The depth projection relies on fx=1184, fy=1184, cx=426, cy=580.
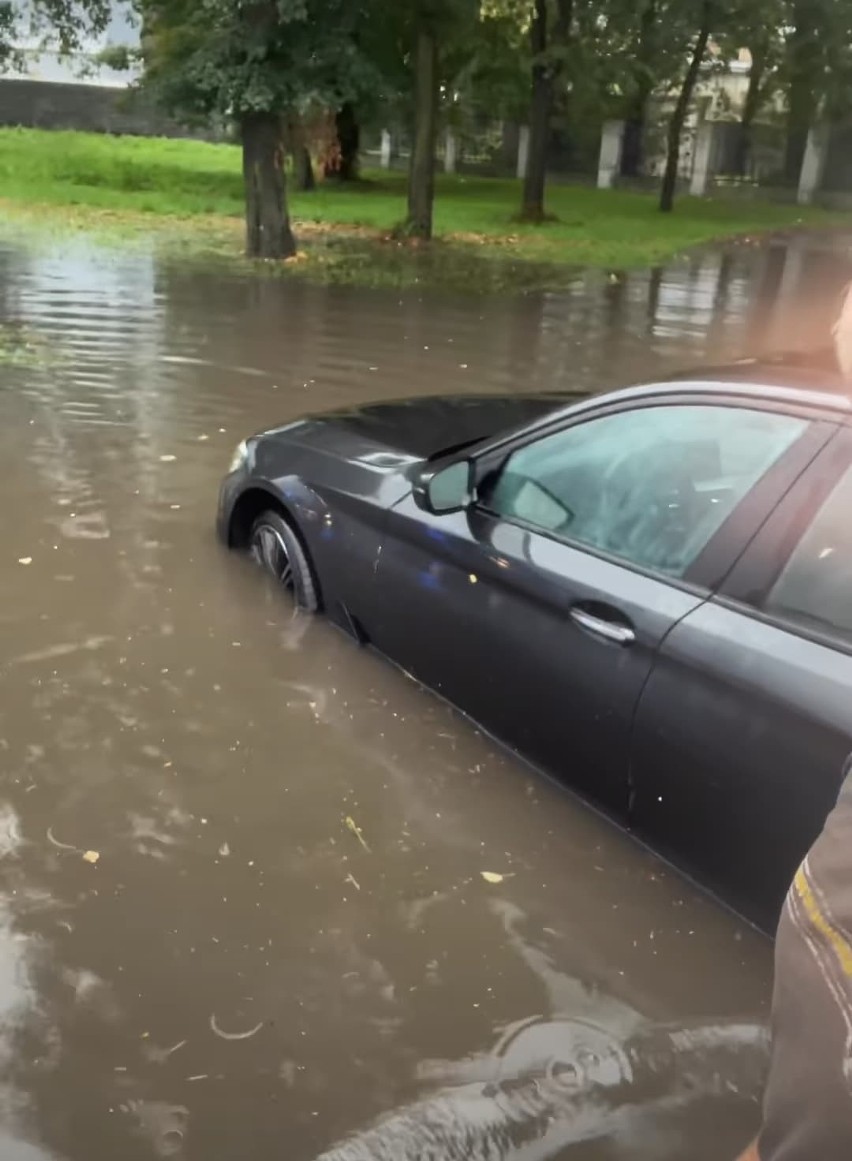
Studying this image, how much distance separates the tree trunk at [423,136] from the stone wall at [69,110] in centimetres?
3179

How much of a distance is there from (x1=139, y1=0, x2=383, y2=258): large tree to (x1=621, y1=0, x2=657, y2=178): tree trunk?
1442 centimetres

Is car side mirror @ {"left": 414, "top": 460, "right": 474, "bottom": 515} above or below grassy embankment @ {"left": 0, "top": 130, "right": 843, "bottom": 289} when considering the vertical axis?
above

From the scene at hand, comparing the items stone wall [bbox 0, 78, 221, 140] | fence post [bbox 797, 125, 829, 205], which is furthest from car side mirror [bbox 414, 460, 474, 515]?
stone wall [bbox 0, 78, 221, 140]

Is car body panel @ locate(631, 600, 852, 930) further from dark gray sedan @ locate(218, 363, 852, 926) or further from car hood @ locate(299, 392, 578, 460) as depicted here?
car hood @ locate(299, 392, 578, 460)

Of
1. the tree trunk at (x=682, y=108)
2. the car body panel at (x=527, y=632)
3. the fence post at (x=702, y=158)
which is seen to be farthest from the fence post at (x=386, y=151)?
the car body panel at (x=527, y=632)

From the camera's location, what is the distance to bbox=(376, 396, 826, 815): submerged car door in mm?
3125

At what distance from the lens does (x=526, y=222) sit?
2694 centimetres

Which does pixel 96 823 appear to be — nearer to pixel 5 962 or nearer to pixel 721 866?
pixel 5 962

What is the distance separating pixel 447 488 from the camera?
13.0ft

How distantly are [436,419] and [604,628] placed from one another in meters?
2.14

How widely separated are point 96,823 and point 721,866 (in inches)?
73.2

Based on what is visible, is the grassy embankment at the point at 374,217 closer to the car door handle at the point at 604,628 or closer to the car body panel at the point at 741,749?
the car door handle at the point at 604,628

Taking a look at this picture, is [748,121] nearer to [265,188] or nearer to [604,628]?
[265,188]

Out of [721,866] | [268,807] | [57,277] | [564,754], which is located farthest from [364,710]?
[57,277]
